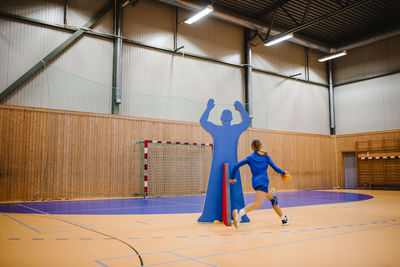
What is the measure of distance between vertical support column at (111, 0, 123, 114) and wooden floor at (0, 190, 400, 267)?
7.33m

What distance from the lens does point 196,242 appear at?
14.6 ft

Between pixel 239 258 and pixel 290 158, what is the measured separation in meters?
16.1

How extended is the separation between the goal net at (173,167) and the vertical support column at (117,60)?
1958 millimetres

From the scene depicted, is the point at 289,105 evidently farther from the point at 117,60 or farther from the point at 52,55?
the point at 52,55

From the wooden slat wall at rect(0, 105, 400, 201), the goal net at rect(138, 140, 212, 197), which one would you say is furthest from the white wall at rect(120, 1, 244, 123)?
the goal net at rect(138, 140, 212, 197)

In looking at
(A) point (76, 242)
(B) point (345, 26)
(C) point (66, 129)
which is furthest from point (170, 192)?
(B) point (345, 26)

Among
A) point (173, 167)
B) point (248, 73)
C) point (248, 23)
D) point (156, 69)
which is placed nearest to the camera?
point (173, 167)

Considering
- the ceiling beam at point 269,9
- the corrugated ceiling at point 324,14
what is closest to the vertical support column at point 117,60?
the corrugated ceiling at point 324,14

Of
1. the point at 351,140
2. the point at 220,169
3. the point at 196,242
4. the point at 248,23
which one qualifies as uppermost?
the point at 248,23

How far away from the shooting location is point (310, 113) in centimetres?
2097

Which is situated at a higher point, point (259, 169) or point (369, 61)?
point (369, 61)

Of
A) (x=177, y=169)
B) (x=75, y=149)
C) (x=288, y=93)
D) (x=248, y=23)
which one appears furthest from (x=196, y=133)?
(x=288, y=93)

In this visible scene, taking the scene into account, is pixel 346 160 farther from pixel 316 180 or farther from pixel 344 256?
pixel 344 256

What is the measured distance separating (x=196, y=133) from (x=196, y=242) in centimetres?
1105
